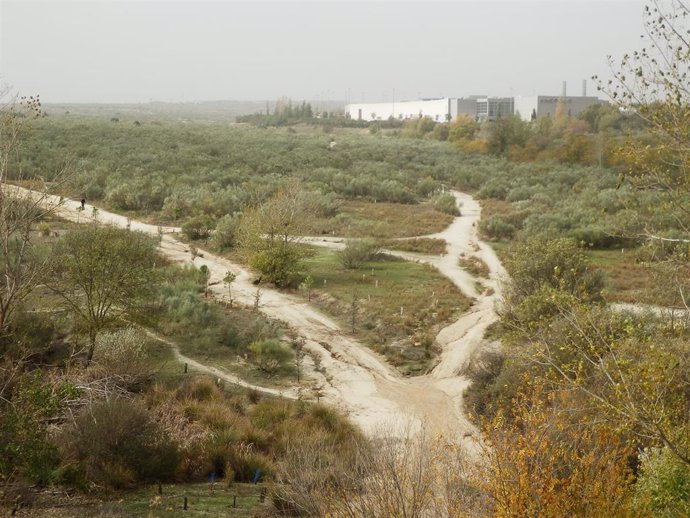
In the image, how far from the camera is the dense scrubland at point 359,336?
27.6ft

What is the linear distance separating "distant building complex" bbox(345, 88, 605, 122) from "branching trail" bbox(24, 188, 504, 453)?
268 feet

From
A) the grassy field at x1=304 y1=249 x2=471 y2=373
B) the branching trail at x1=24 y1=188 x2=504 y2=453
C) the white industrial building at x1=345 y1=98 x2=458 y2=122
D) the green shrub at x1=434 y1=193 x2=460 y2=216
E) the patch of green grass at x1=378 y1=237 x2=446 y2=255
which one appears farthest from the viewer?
the white industrial building at x1=345 y1=98 x2=458 y2=122

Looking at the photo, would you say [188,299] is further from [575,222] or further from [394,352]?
[575,222]

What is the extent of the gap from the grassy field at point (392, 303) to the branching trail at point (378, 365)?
550 millimetres

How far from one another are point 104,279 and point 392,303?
11559 mm

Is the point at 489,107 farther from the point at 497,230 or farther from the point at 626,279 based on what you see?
the point at 626,279

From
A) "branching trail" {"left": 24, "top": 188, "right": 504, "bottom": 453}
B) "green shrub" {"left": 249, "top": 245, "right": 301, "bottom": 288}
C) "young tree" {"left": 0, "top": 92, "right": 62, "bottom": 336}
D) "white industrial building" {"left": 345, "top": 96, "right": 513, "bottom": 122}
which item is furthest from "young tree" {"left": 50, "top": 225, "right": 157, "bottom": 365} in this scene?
"white industrial building" {"left": 345, "top": 96, "right": 513, "bottom": 122}

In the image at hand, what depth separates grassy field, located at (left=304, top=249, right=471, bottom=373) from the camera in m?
22.8

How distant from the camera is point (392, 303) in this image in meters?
26.8

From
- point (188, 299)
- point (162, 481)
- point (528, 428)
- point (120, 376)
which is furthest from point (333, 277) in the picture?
point (528, 428)

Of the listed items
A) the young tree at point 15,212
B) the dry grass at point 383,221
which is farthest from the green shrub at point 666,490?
the dry grass at point 383,221

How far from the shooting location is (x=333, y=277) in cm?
3078

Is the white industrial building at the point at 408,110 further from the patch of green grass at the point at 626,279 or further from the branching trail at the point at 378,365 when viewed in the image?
the branching trail at the point at 378,365

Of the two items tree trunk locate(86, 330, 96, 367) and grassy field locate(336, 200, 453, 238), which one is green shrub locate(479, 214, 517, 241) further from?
tree trunk locate(86, 330, 96, 367)
